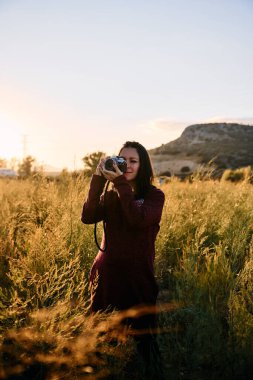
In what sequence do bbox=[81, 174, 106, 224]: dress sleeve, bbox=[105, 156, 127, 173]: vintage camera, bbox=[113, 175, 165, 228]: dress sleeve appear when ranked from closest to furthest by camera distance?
bbox=[113, 175, 165, 228]: dress sleeve < bbox=[105, 156, 127, 173]: vintage camera < bbox=[81, 174, 106, 224]: dress sleeve

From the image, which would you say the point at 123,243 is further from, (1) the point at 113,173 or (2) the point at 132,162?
(2) the point at 132,162

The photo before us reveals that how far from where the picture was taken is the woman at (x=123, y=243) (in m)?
2.15

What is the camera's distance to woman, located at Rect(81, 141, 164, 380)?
2.18 metres

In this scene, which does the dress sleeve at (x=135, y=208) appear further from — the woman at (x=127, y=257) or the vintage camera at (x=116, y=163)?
the vintage camera at (x=116, y=163)

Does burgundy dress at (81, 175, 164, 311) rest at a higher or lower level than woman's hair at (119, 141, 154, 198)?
lower

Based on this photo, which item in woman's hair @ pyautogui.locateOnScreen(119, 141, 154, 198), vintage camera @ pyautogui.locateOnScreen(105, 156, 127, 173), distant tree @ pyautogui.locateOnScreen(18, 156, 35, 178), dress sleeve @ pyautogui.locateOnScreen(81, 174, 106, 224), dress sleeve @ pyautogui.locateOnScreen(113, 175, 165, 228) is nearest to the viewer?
dress sleeve @ pyautogui.locateOnScreen(113, 175, 165, 228)

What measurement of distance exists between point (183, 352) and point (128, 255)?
767 mm

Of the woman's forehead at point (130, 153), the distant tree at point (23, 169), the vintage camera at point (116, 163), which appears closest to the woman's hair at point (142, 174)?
the woman's forehead at point (130, 153)

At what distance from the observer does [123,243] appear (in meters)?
2.24

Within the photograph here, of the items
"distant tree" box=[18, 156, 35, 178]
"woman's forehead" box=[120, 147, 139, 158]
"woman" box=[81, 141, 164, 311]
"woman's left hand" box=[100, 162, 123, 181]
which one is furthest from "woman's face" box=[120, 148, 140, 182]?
"distant tree" box=[18, 156, 35, 178]

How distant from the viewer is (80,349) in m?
1.98

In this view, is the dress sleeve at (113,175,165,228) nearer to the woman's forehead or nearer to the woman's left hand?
the woman's left hand

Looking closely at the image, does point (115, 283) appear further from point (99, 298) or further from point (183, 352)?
point (183, 352)

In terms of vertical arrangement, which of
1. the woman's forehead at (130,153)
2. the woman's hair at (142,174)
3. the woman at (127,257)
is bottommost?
the woman at (127,257)
